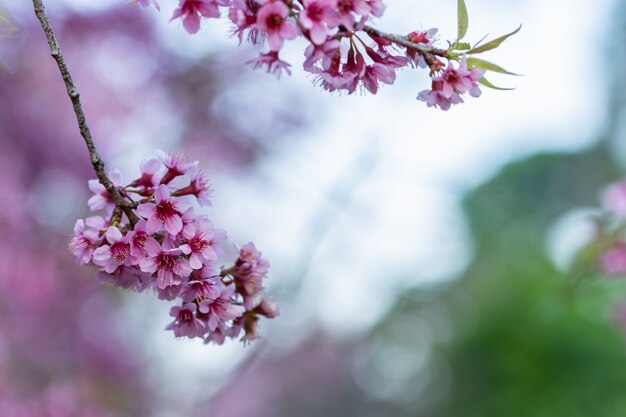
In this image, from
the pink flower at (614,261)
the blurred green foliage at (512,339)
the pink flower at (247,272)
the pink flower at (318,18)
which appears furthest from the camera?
the blurred green foliage at (512,339)

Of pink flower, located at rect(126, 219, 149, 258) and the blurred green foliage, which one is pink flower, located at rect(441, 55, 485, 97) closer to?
pink flower, located at rect(126, 219, 149, 258)

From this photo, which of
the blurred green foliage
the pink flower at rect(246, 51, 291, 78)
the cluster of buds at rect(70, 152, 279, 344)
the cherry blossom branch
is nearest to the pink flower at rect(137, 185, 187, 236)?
the cluster of buds at rect(70, 152, 279, 344)

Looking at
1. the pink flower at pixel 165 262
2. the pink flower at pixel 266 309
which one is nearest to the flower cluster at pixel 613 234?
the pink flower at pixel 266 309

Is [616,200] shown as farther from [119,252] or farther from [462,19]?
[119,252]

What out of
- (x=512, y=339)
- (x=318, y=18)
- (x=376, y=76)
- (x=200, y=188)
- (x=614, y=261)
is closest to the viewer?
(x=318, y=18)

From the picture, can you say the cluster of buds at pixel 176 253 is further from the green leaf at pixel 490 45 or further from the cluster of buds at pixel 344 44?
the green leaf at pixel 490 45

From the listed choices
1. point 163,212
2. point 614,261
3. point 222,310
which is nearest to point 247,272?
point 222,310

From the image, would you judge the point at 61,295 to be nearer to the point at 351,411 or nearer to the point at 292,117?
the point at 292,117
